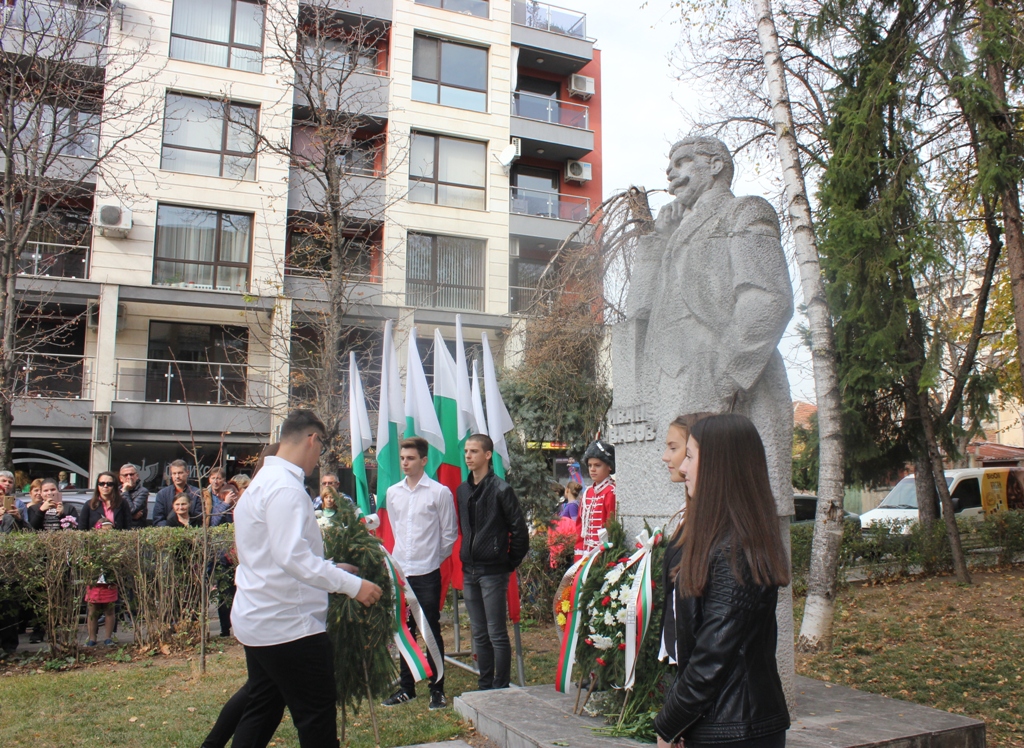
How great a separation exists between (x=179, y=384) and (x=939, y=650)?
1823 centimetres

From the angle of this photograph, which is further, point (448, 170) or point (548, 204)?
point (548, 204)

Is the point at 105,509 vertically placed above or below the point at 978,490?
below

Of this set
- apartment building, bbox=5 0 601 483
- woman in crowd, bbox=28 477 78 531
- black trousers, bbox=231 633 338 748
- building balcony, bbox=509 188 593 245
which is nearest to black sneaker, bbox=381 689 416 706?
black trousers, bbox=231 633 338 748

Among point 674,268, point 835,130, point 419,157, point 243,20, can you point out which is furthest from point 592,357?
point 243,20

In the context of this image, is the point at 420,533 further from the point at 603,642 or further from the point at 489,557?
the point at 603,642

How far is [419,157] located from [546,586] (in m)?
17.1

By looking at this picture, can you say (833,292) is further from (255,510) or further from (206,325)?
(206,325)

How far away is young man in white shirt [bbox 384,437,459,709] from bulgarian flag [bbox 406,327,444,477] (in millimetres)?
1716

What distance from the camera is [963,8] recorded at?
11.3 metres

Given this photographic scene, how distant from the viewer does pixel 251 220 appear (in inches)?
875

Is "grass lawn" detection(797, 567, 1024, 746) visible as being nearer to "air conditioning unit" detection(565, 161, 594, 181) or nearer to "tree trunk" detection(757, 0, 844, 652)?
"tree trunk" detection(757, 0, 844, 652)

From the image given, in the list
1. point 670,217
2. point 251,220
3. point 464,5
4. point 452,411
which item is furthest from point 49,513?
point 464,5

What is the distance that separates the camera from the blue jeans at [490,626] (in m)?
6.03

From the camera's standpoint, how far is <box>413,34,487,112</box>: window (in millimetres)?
24656
